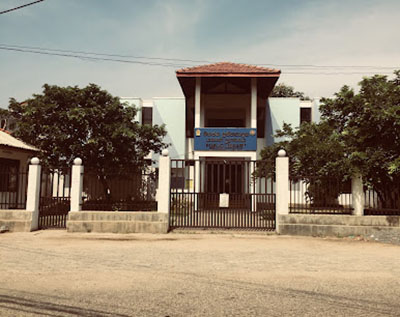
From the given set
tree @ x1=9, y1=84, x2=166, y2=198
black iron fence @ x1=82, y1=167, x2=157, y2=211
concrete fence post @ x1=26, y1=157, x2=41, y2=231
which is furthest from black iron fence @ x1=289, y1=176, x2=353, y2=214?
tree @ x1=9, y1=84, x2=166, y2=198

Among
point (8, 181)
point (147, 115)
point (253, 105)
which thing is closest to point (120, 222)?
point (8, 181)

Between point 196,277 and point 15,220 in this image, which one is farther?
point 15,220

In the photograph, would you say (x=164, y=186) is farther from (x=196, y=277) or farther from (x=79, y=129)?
(x=79, y=129)

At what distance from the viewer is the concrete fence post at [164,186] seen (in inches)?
396

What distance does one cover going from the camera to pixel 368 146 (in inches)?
398

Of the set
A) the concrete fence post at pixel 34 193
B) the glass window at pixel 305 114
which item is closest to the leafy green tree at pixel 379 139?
the concrete fence post at pixel 34 193

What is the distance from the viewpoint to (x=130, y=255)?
7254 mm

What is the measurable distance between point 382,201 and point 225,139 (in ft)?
28.9

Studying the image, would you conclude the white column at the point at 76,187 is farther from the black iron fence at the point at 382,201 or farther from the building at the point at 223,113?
the black iron fence at the point at 382,201

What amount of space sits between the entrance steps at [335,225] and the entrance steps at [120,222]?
12.0 ft

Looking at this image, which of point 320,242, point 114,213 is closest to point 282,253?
point 320,242

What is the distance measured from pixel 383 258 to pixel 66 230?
347 inches

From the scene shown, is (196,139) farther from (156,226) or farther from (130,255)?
(130,255)

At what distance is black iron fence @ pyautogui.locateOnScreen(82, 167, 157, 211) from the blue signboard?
282 inches
